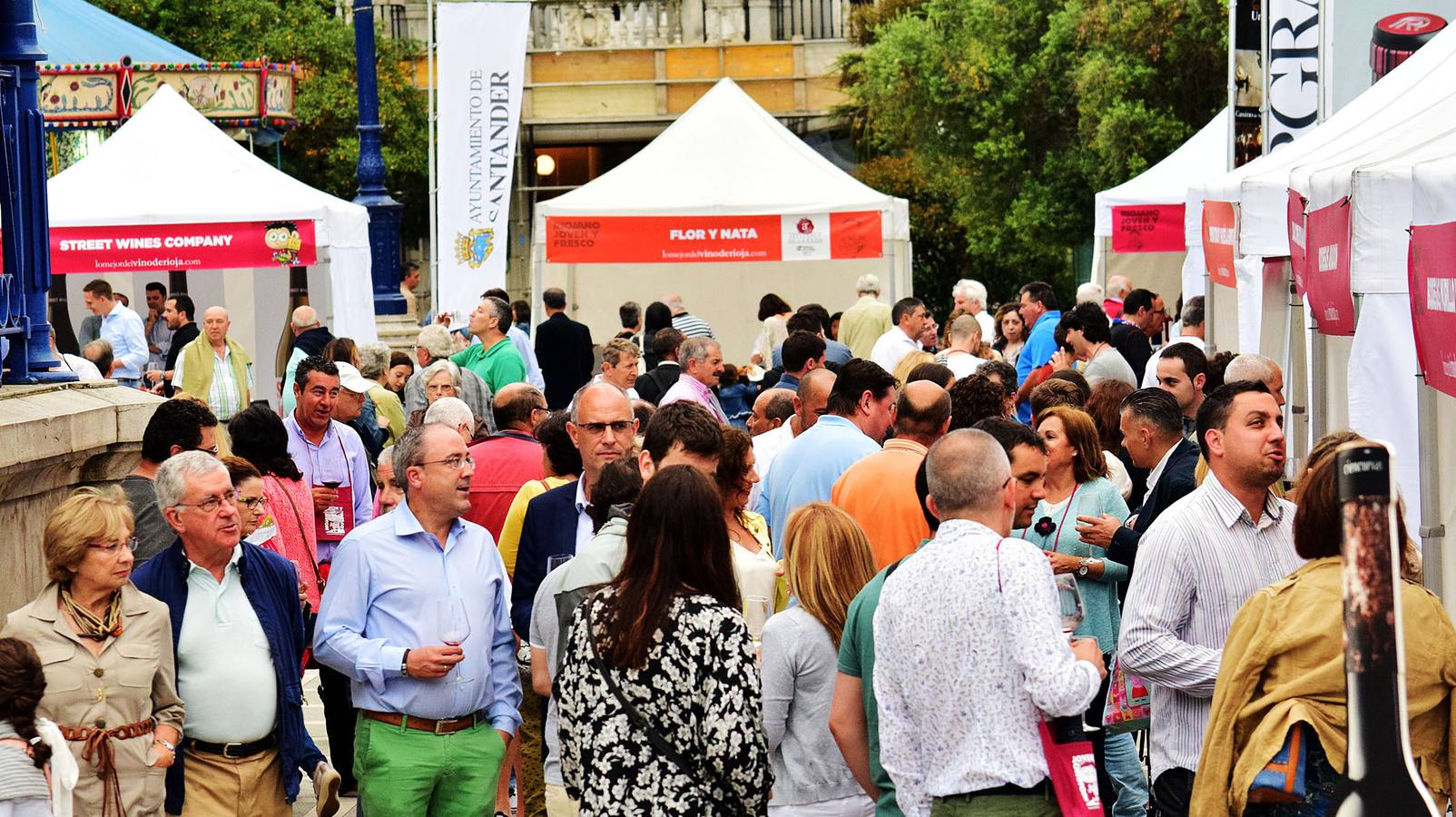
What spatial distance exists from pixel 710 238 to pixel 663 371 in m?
6.36

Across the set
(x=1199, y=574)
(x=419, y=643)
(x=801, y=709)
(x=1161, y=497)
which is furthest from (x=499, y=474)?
(x=1199, y=574)

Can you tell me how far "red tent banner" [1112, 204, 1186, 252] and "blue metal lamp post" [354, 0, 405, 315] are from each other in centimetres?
825

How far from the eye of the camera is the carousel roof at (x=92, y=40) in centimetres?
2594

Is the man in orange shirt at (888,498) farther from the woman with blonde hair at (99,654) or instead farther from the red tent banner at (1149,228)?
the red tent banner at (1149,228)

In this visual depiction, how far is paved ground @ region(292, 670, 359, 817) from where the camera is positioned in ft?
25.4

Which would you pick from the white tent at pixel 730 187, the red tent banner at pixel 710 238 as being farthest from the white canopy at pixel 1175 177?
the red tent banner at pixel 710 238

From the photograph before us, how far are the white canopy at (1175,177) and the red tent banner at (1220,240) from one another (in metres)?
6.31

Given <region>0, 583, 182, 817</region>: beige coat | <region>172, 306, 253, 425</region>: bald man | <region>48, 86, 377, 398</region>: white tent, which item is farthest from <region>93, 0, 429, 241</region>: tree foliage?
<region>0, 583, 182, 817</region>: beige coat

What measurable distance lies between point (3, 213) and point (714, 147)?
496 inches

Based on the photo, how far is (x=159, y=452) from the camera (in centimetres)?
636

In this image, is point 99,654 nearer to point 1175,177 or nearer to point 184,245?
point 184,245

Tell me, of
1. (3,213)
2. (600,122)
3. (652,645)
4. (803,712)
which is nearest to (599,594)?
(652,645)

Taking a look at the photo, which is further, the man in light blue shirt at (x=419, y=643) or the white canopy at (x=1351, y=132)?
the white canopy at (x=1351, y=132)

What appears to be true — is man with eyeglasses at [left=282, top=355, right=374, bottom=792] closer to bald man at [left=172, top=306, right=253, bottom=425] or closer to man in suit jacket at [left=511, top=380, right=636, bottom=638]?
man in suit jacket at [left=511, top=380, right=636, bottom=638]
